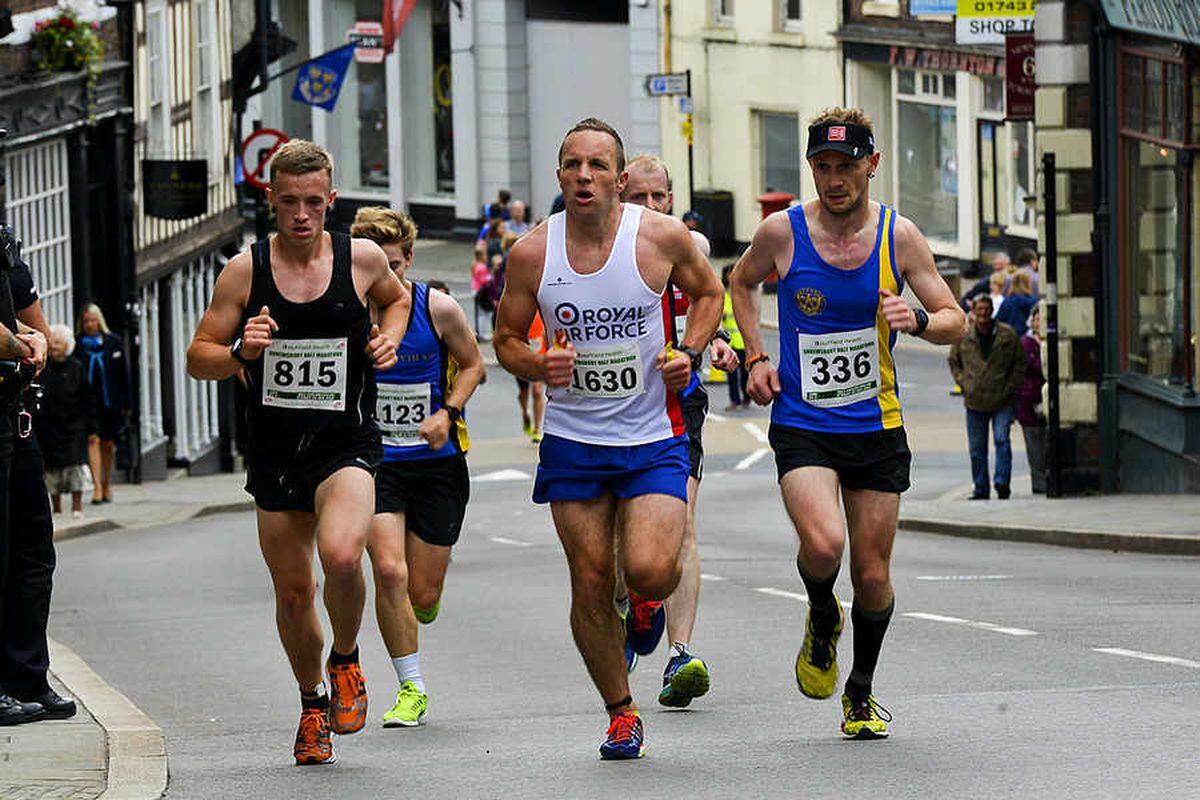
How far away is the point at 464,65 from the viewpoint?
51406 mm

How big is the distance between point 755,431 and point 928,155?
12.7 meters

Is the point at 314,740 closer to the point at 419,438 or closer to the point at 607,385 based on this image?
the point at 607,385

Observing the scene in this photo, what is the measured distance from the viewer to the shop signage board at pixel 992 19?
76.8 feet

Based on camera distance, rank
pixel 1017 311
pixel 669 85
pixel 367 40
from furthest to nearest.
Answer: pixel 669 85 < pixel 367 40 < pixel 1017 311

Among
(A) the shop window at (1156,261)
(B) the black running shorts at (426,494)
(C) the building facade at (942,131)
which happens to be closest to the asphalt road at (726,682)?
(B) the black running shorts at (426,494)

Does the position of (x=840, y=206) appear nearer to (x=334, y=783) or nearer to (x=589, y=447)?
(x=589, y=447)

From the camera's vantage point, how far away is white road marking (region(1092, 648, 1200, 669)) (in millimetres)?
11305

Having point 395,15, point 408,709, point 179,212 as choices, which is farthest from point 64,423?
point 395,15

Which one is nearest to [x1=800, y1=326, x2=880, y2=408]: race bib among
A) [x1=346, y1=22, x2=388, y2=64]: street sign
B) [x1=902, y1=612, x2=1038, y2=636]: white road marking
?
[x1=902, y1=612, x2=1038, y2=636]: white road marking

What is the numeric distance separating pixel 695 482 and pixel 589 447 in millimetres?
1751

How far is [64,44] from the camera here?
27.4 m

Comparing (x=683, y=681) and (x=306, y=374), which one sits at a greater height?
(x=306, y=374)

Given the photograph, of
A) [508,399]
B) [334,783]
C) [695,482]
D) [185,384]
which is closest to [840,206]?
[695,482]

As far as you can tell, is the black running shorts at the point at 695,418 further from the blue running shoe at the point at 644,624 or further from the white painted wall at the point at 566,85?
the white painted wall at the point at 566,85
